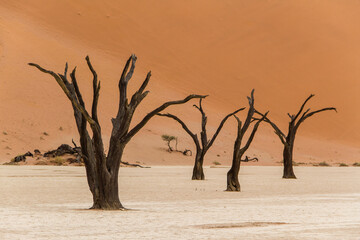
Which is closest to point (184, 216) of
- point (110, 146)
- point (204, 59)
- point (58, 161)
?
point (110, 146)

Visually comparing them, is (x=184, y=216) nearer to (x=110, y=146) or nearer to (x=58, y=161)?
(x=110, y=146)

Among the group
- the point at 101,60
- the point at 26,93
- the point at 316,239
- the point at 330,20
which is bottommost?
the point at 316,239

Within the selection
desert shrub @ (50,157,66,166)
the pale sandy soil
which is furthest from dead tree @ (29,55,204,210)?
desert shrub @ (50,157,66,166)

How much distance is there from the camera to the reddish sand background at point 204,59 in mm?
67250

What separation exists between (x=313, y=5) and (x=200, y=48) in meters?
18.1

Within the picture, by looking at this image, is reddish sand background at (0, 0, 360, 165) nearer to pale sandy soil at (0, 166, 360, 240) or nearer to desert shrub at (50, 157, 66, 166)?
desert shrub at (50, 157, 66, 166)

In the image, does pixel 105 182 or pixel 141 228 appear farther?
pixel 105 182

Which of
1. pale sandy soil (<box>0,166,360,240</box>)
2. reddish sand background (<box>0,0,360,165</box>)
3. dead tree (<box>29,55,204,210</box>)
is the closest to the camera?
pale sandy soil (<box>0,166,360,240</box>)

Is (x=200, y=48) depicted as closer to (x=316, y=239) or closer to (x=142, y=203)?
(x=142, y=203)

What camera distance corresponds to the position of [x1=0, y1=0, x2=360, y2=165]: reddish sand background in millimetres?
67250

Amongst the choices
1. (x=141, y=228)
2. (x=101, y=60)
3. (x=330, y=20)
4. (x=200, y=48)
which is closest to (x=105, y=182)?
(x=141, y=228)

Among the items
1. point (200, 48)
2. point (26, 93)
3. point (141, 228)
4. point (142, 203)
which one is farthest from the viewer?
point (200, 48)

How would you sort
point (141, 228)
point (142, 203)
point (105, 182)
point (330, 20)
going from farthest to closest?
A: point (330, 20) < point (142, 203) < point (105, 182) < point (141, 228)

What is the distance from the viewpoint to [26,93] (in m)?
64.8
